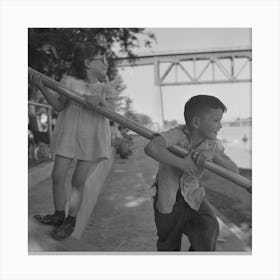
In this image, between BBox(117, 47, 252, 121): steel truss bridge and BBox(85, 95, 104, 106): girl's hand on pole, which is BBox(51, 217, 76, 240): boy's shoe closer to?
BBox(85, 95, 104, 106): girl's hand on pole

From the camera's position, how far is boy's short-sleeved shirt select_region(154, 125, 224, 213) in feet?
4.66

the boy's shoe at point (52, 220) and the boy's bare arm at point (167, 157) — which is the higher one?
the boy's bare arm at point (167, 157)

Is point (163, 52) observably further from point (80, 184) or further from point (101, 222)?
point (101, 222)

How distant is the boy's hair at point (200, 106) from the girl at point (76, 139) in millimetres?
385

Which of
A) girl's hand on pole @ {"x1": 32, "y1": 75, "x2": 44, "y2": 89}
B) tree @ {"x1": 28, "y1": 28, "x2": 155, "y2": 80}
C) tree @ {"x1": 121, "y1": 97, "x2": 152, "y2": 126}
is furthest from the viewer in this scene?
tree @ {"x1": 28, "y1": 28, "x2": 155, "y2": 80}

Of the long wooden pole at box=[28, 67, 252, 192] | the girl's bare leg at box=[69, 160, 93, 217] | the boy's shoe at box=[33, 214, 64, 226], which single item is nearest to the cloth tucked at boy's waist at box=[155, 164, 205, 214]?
the long wooden pole at box=[28, 67, 252, 192]

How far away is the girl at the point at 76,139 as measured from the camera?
143 centimetres

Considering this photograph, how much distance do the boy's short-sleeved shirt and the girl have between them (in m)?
0.32

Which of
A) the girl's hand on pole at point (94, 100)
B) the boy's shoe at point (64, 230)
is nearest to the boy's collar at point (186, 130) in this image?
the girl's hand on pole at point (94, 100)

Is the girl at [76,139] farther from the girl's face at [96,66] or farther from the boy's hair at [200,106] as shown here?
the boy's hair at [200,106]

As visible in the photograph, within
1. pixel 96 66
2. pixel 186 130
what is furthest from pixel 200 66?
pixel 96 66

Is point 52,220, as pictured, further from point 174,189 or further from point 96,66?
point 96,66
